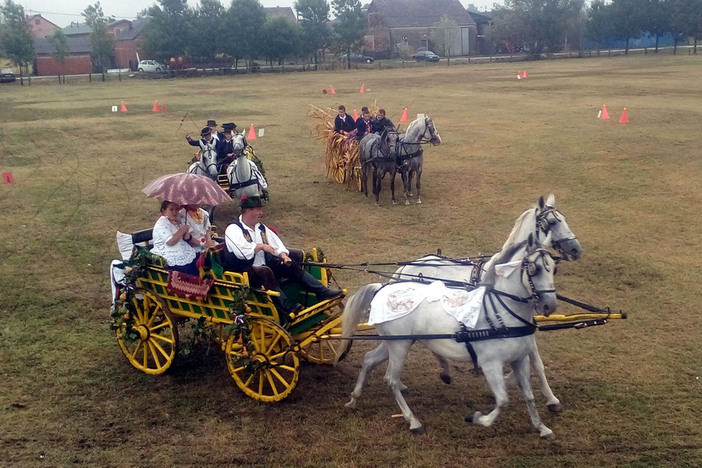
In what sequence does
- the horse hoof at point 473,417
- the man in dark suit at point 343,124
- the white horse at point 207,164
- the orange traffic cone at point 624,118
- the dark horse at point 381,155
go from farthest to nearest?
1. the orange traffic cone at point 624,118
2. the man in dark suit at point 343,124
3. the dark horse at point 381,155
4. the white horse at point 207,164
5. the horse hoof at point 473,417

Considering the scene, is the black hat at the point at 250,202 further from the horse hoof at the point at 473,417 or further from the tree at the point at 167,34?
the tree at the point at 167,34

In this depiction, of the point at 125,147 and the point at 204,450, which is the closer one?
the point at 204,450

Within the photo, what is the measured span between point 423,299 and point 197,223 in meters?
3.03

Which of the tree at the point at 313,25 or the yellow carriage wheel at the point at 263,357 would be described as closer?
the yellow carriage wheel at the point at 263,357

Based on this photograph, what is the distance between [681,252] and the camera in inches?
438

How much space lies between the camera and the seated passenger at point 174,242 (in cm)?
727

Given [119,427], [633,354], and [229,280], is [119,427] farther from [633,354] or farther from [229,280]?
[633,354]

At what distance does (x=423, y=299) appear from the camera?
20.2 ft

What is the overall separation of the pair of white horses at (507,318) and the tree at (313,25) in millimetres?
67033

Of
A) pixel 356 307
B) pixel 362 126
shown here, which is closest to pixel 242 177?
pixel 362 126

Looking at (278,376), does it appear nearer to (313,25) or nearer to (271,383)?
(271,383)

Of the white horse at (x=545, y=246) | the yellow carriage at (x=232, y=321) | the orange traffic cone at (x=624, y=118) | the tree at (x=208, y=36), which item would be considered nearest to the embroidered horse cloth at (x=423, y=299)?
the white horse at (x=545, y=246)

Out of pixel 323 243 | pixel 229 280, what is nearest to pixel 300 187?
pixel 323 243

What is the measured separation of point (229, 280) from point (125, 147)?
60.6 ft
